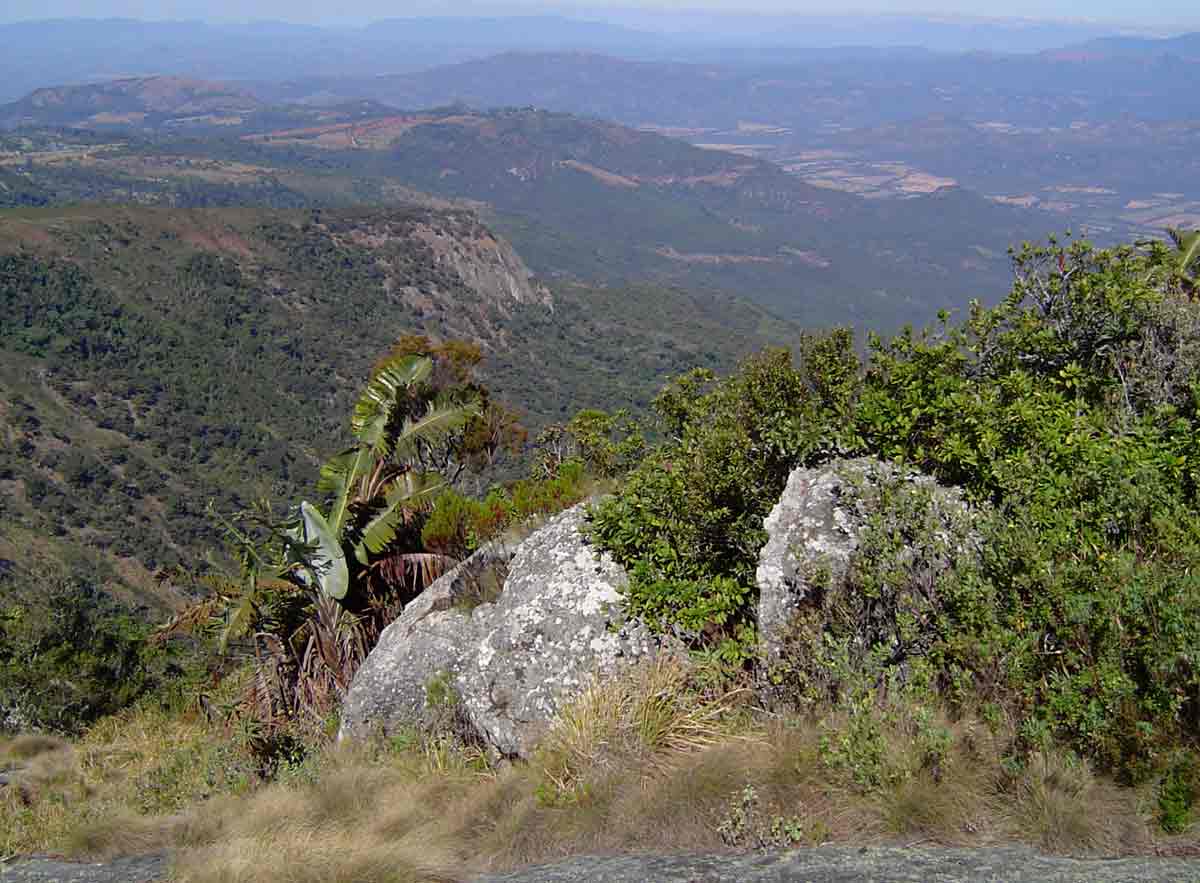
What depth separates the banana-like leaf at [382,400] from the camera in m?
8.47

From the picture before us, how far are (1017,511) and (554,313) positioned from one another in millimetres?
114905

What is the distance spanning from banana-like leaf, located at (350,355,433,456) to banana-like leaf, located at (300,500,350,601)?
41.2 inches

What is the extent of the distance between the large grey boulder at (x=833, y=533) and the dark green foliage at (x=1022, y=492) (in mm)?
125

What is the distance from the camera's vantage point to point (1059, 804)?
373 centimetres

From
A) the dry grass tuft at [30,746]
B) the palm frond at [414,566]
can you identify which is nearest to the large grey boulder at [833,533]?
the palm frond at [414,566]

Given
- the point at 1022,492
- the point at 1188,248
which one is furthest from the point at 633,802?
the point at 1188,248

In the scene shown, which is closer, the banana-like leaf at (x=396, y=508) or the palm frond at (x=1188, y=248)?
the banana-like leaf at (x=396, y=508)

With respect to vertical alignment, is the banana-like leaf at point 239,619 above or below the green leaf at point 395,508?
below

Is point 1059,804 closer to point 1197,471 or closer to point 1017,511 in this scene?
point 1017,511

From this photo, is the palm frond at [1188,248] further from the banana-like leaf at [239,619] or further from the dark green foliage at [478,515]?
the banana-like leaf at [239,619]

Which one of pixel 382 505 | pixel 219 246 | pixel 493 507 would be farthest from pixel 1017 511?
pixel 219 246

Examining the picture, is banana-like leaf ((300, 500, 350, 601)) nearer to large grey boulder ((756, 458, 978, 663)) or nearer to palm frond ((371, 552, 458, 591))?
palm frond ((371, 552, 458, 591))

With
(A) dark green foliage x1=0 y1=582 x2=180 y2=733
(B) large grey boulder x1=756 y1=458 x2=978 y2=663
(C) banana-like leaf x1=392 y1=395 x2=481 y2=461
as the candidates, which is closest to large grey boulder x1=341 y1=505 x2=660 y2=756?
(B) large grey boulder x1=756 y1=458 x2=978 y2=663

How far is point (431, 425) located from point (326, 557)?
175 centimetres
